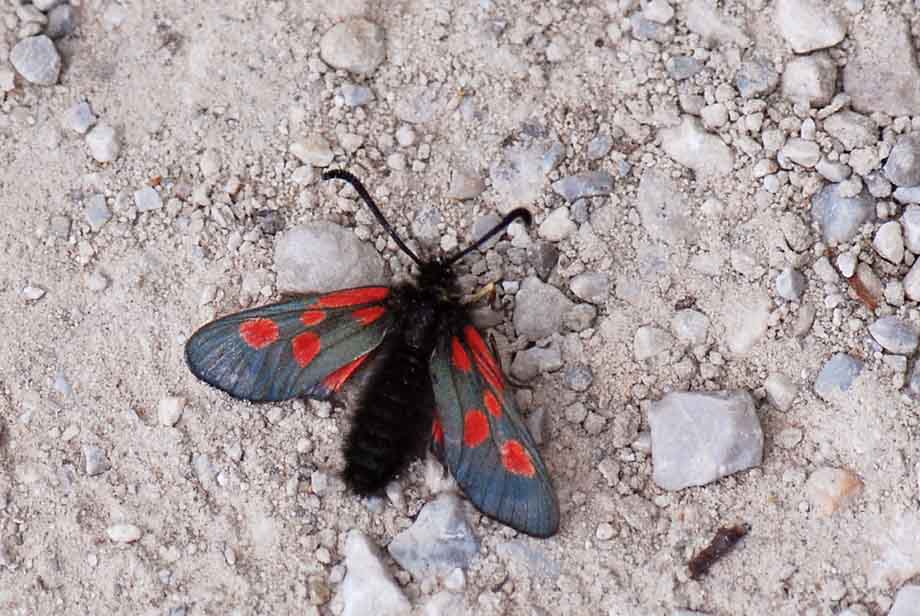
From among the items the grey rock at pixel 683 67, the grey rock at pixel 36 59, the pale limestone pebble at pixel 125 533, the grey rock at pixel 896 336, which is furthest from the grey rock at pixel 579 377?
the grey rock at pixel 36 59

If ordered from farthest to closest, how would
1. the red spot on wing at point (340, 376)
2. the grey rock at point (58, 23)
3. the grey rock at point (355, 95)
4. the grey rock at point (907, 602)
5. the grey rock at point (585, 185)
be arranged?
the grey rock at point (58, 23) → the grey rock at point (355, 95) → the grey rock at point (585, 185) → the red spot on wing at point (340, 376) → the grey rock at point (907, 602)

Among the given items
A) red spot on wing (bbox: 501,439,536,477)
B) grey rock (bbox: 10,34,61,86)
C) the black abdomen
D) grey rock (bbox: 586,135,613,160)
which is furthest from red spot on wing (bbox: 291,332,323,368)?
grey rock (bbox: 10,34,61,86)

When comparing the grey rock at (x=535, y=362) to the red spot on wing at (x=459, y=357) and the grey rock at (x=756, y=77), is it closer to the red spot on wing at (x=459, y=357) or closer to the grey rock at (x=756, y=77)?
the red spot on wing at (x=459, y=357)

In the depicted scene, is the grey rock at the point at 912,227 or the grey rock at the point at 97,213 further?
the grey rock at the point at 97,213

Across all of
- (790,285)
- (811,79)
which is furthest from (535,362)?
(811,79)

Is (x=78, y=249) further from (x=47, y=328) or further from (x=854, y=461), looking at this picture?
(x=854, y=461)

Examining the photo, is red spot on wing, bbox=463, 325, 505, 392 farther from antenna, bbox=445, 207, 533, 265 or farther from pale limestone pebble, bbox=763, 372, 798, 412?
pale limestone pebble, bbox=763, 372, 798, 412

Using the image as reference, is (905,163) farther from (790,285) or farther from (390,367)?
(390,367)
